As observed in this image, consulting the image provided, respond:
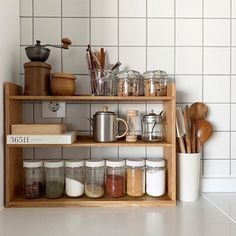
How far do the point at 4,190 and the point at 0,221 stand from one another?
15 centimetres

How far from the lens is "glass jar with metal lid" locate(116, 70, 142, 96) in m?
1.10

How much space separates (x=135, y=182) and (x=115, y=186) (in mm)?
79

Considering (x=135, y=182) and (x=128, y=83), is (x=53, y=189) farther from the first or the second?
(x=128, y=83)

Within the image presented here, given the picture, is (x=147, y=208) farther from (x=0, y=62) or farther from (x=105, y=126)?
(x=0, y=62)

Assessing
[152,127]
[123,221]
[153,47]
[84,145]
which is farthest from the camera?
[153,47]

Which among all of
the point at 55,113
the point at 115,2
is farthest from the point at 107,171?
the point at 115,2

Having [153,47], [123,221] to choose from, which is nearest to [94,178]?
[123,221]

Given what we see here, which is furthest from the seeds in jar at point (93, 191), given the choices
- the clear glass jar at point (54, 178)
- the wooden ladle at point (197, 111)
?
the wooden ladle at point (197, 111)

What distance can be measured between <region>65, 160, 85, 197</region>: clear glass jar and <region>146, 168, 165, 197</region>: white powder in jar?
0.87ft

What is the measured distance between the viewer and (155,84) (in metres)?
1.10

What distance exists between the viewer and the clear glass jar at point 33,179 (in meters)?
1.07

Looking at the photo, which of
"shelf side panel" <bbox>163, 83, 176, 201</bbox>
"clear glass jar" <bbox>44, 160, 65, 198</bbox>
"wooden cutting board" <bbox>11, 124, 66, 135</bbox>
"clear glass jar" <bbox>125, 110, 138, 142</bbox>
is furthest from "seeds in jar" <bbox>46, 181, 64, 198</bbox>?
"shelf side panel" <bbox>163, 83, 176, 201</bbox>

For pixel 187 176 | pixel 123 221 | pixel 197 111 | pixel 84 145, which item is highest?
pixel 197 111

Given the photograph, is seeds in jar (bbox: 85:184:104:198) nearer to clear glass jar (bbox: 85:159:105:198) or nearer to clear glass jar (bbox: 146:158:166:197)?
clear glass jar (bbox: 85:159:105:198)
